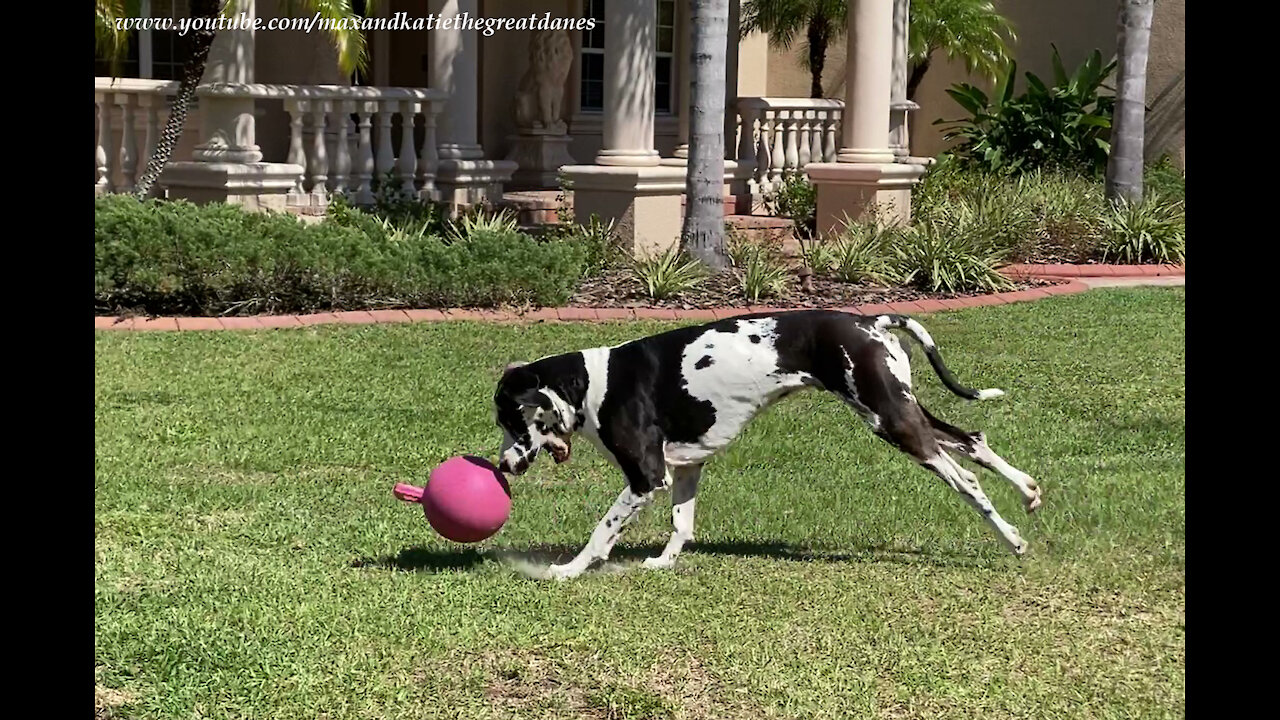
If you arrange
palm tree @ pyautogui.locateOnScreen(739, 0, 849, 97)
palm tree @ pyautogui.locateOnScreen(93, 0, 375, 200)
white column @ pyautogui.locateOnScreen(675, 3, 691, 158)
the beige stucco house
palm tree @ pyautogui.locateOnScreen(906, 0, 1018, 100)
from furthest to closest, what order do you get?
1. palm tree @ pyautogui.locateOnScreen(906, 0, 1018, 100)
2. palm tree @ pyautogui.locateOnScreen(739, 0, 849, 97)
3. white column @ pyautogui.locateOnScreen(675, 3, 691, 158)
4. the beige stucco house
5. palm tree @ pyautogui.locateOnScreen(93, 0, 375, 200)

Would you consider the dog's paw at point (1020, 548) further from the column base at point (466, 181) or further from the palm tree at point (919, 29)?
the palm tree at point (919, 29)

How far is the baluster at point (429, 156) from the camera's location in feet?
51.3

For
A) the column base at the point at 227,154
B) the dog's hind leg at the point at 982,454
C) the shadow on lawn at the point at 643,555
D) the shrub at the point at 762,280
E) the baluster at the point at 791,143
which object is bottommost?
the shadow on lawn at the point at 643,555

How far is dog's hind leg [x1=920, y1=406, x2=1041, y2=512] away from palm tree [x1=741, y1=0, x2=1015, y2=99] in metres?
15.8

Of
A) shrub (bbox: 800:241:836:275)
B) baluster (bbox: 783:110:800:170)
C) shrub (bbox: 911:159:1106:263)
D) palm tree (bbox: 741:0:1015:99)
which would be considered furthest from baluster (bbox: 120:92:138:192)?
palm tree (bbox: 741:0:1015:99)

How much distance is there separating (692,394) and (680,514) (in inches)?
20.0

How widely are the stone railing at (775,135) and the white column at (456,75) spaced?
Result: 392 centimetres

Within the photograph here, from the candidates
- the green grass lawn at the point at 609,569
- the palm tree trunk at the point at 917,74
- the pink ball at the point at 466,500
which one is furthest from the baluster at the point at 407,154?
the palm tree trunk at the point at 917,74

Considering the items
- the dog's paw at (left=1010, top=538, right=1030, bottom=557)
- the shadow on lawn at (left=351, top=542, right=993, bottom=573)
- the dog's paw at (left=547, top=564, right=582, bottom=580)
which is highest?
the dog's paw at (left=1010, top=538, right=1030, bottom=557)

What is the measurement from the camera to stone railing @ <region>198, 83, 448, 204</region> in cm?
1428

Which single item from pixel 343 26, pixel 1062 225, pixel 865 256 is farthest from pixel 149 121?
pixel 1062 225

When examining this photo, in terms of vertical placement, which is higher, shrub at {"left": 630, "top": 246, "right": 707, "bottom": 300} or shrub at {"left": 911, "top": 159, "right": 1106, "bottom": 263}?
shrub at {"left": 911, "top": 159, "right": 1106, "bottom": 263}

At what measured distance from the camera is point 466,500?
5.38m

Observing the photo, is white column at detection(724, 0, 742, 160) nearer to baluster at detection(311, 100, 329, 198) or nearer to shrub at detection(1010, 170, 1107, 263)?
shrub at detection(1010, 170, 1107, 263)
